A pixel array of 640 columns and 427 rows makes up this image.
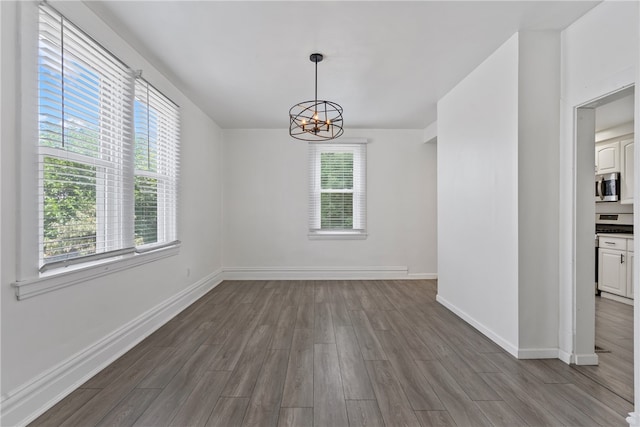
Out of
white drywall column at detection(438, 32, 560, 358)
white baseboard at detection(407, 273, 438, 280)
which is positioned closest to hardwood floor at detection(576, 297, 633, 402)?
white drywall column at detection(438, 32, 560, 358)

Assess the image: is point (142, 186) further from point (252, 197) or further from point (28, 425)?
point (252, 197)

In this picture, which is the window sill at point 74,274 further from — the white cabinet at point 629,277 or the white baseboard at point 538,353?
the white cabinet at point 629,277

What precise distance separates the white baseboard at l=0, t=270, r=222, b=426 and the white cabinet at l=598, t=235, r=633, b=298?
5.75 metres

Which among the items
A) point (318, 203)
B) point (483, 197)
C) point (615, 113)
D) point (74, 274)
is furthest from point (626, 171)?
point (74, 274)

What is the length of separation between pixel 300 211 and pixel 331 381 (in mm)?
3607

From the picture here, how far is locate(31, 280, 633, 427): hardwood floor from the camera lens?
177cm

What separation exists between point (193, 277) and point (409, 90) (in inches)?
147

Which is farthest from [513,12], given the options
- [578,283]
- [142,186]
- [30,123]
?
[142,186]

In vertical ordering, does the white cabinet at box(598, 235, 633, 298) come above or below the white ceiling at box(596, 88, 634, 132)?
below

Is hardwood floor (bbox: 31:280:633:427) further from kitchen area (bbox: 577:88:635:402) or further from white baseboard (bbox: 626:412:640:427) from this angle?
kitchen area (bbox: 577:88:635:402)

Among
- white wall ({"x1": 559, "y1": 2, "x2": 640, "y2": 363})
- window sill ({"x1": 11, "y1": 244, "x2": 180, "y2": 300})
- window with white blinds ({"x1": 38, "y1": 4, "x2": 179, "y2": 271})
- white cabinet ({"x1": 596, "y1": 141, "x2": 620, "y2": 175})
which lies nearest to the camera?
window sill ({"x1": 11, "y1": 244, "x2": 180, "y2": 300})

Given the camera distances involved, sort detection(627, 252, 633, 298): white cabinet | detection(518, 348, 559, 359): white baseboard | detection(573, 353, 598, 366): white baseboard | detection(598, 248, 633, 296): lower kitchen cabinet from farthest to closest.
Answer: detection(598, 248, 633, 296): lower kitchen cabinet → detection(627, 252, 633, 298): white cabinet → detection(518, 348, 559, 359): white baseboard → detection(573, 353, 598, 366): white baseboard

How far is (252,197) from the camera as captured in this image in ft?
18.1

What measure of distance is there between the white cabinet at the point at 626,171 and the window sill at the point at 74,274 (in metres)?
6.18
